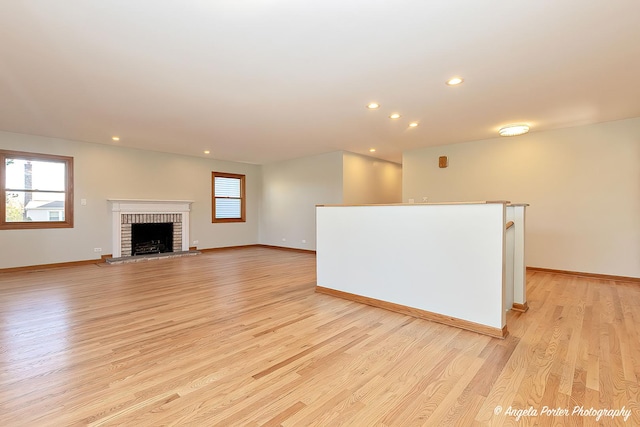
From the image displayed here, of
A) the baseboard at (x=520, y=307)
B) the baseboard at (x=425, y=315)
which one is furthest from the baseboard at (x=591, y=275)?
the baseboard at (x=425, y=315)

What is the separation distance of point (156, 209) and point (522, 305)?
23.7 feet

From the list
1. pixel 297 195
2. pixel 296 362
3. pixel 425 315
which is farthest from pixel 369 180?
pixel 296 362

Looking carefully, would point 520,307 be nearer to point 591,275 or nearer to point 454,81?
point 454,81

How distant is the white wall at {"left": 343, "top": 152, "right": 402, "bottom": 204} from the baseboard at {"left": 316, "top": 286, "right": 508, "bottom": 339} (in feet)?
11.4

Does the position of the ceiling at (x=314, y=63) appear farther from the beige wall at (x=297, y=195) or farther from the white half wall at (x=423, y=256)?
the beige wall at (x=297, y=195)

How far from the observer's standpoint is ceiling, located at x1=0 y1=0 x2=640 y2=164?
83.7 inches

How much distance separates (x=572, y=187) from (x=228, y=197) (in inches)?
305

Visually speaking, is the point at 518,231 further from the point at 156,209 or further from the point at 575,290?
the point at 156,209

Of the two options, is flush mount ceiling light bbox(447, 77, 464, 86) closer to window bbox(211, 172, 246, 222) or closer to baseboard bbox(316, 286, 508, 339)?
baseboard bbox(316, 286, 508, 339)

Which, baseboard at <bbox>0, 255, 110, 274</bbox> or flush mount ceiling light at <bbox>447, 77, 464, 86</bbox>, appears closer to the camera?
flush mount ceiling light at <bbox>447, 77, 464, 86</bbox>

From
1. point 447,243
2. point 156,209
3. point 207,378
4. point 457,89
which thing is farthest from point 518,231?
point 156,209

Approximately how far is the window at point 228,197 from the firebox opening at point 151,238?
3.94 feet

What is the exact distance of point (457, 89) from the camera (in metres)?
3.45

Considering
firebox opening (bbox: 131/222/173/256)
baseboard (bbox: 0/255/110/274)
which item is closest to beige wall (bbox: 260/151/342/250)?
firebox opening (bbox: 131/222/173/256)
